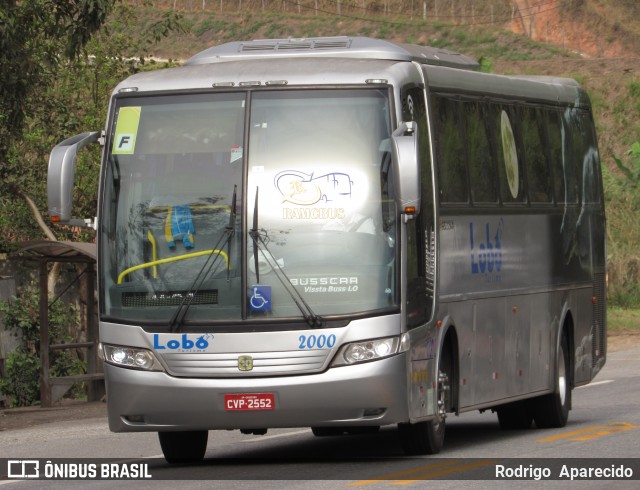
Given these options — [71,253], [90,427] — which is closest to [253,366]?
[90,427]

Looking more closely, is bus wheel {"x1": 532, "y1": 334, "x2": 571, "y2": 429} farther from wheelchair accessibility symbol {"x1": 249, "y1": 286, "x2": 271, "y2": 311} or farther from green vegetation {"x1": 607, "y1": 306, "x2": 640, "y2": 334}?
green vegetation {"x1": 607, "y1": 306, "x2": 640, "y2": 334}

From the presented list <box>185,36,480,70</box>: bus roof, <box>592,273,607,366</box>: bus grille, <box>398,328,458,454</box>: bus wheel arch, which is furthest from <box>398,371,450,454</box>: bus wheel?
<box>592,273,607,366</box>: bus grille

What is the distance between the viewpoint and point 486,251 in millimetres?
14445

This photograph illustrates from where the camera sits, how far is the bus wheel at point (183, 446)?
13289 millimetres

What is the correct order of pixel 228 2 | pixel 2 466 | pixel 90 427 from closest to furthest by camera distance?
pixel 2 466 < pixel 90 427 < pixel 228 2

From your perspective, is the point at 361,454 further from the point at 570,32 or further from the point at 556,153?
the point at 570,32

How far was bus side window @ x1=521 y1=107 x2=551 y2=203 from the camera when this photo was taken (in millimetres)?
15836

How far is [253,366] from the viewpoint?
11898 mm

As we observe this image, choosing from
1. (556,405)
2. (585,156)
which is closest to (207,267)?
(556,405)

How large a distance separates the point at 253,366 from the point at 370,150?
6.20ft

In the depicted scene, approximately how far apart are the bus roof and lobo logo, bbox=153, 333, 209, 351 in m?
2.78

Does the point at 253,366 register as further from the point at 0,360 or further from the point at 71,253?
the point at 0,360

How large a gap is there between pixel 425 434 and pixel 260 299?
80.1 inches

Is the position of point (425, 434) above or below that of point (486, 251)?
below
